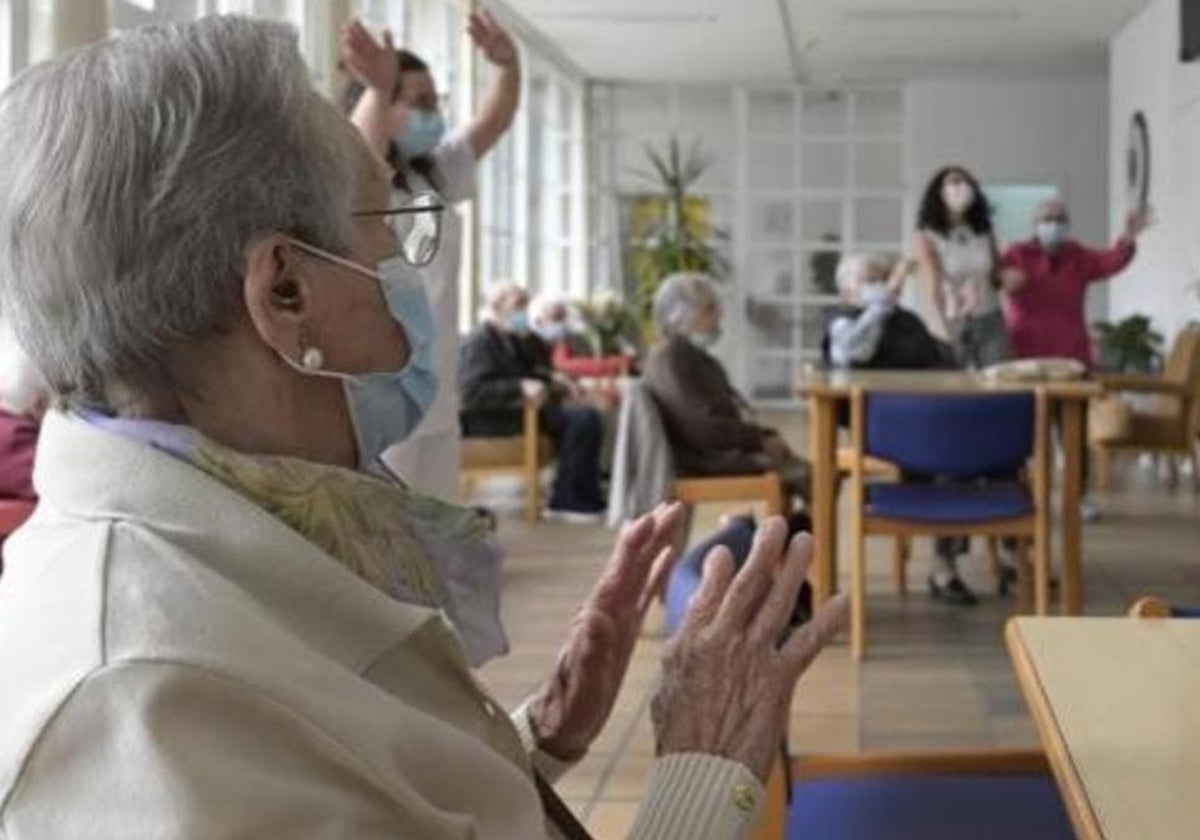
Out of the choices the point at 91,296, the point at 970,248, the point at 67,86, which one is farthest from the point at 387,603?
the point at 970,248

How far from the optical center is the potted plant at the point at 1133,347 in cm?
1041

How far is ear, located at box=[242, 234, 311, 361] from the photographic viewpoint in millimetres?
1113

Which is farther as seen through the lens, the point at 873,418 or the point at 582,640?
the point at 873,418

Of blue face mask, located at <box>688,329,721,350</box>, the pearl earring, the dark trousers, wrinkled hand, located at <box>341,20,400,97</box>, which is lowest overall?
the dark trousers

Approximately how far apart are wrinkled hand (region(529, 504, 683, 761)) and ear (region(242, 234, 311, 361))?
1.52 ft

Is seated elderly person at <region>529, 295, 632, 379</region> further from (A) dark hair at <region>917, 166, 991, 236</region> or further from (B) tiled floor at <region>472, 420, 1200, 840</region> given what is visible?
(A) dark hair at <region>917, 166, 991, 236</region>

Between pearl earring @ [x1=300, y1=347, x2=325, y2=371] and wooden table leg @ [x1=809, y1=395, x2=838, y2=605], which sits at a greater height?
pearl earring @ [x1=300, y1=347, x2=325, y2=371]

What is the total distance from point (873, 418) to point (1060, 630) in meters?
3.08

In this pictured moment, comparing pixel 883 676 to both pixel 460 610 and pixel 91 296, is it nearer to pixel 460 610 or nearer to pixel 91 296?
pixel 460 610

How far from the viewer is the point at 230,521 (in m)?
1.06

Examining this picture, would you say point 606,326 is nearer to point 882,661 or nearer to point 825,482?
point 825,482

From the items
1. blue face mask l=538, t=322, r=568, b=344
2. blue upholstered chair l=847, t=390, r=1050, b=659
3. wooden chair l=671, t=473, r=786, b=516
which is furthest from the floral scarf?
blue face mask l=538, t=322, r=568, b=344

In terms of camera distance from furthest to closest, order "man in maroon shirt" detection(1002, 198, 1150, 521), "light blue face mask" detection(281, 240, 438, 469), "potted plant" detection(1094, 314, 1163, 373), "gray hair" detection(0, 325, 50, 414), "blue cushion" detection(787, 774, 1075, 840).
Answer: "potted plant" detection(1094, 314, 1163, 373) → "man in maroon shirt" detection(1002, 198, 1150, 521) → "gray hair" detection(0, 325, 50, 414) → "blue cushion" detection(787, 774, 1075, 840) → "light blue face mask" detection(281, 240, 438, 469)

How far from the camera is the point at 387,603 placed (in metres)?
1.10
